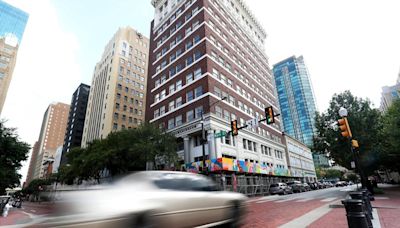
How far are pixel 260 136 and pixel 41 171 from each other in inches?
6022

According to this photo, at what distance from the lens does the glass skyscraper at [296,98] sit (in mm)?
120312

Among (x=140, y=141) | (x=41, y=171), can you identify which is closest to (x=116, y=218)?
(x=140, y=141)

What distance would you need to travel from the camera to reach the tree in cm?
2691

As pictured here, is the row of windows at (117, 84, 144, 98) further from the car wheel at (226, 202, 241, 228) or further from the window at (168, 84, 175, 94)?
the car wheel at (226, 202, 241, 228)

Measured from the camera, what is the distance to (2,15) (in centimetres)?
10931

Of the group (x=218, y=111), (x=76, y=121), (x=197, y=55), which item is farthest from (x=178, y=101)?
(x=76, y=121)

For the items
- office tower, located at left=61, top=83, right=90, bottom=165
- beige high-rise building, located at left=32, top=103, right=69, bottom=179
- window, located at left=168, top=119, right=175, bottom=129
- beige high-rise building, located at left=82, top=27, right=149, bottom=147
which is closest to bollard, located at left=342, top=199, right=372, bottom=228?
window, located at left=168, top=119, right=175, bottom=129

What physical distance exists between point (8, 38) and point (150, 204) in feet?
448

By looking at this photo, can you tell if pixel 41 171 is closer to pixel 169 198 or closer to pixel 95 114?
pixel 95 114

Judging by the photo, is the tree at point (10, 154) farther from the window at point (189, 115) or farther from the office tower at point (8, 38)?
the office tower at point (8, 38)

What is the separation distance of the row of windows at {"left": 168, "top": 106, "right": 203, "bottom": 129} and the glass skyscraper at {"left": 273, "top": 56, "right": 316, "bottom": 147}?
106 meters

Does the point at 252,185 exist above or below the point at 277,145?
below

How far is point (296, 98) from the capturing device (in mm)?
125062

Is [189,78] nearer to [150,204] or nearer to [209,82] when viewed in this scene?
[209,82]
